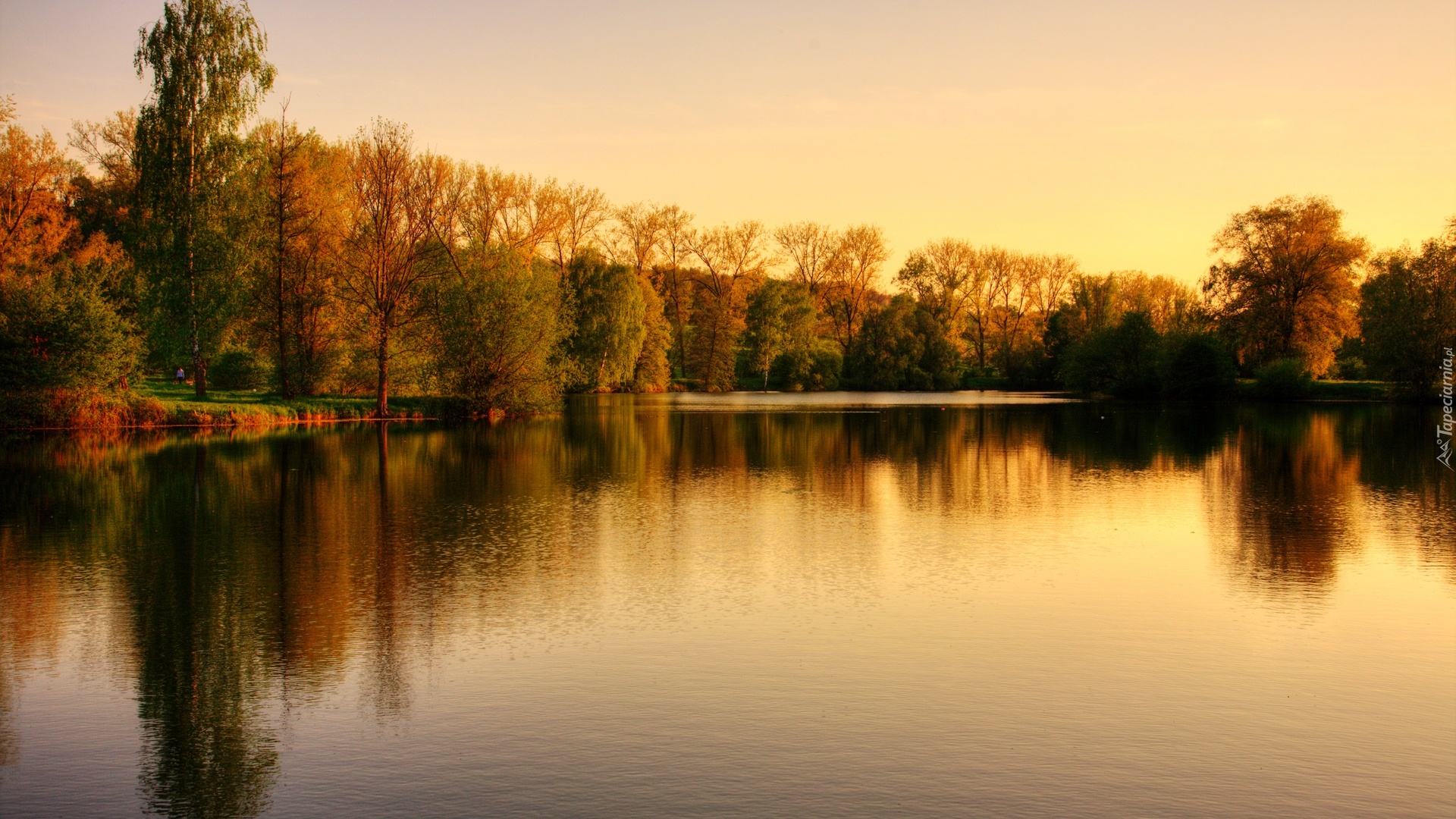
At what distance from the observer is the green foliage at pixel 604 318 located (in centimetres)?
7394

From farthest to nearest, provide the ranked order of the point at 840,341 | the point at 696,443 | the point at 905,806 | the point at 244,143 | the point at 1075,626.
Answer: the point at 840,341
the point at 244,143
the point at 696,443
the point at 1075,626
the point at 905,806

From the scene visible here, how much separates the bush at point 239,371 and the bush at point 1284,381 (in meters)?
61.7

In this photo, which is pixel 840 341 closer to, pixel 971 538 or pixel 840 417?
pixel 840 417

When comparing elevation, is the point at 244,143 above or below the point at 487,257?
above

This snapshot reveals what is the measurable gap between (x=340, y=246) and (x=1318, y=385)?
204 feet

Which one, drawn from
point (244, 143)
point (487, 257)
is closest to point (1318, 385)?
point (487, 257)

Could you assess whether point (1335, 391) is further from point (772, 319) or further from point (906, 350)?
point (772, 319)

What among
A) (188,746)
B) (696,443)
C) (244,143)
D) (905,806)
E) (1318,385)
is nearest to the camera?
(905,806)

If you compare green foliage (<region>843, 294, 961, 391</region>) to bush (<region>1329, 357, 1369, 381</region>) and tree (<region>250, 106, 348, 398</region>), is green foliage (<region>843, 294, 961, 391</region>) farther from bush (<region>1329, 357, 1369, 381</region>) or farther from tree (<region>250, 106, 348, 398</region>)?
tree (<region>250, 106, 348, 398</region>)

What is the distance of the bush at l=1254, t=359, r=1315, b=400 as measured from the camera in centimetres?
6662

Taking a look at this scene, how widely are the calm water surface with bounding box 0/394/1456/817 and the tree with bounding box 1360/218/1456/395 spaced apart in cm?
4703

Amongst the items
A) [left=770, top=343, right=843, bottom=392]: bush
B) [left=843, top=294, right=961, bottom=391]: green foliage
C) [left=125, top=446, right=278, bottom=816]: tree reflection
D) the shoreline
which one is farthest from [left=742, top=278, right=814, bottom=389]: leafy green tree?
[left=125, top=446, right=278, bottom=816]: tree reflection

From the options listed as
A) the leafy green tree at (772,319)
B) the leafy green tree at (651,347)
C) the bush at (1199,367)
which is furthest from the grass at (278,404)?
the leafy green tree at (772,319)

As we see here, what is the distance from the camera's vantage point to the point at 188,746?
7117 mm
